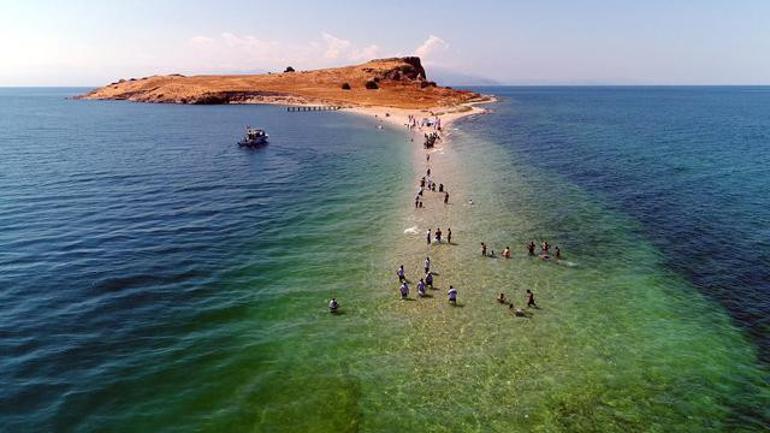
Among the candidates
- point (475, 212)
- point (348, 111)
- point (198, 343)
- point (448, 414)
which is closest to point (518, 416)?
point (448, 414)

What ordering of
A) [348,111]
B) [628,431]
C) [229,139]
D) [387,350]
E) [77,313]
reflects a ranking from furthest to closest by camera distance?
[348,111]
[229,139]
[77,313]
[387,350]
[628,431]

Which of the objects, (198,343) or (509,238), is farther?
(509,238)

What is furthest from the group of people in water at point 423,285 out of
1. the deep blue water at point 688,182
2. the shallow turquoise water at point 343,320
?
the deep blue water at point 688,182

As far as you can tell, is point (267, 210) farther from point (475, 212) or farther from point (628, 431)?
point (628, 431)

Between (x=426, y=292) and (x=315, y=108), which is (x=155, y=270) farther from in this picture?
(x=315, y=108)

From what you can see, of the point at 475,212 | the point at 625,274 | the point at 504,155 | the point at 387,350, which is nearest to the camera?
the point at 387,350

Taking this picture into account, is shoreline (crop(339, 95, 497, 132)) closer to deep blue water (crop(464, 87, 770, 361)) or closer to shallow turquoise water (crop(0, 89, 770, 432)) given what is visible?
deep blue water (crop(464, 87, 770, 361))
